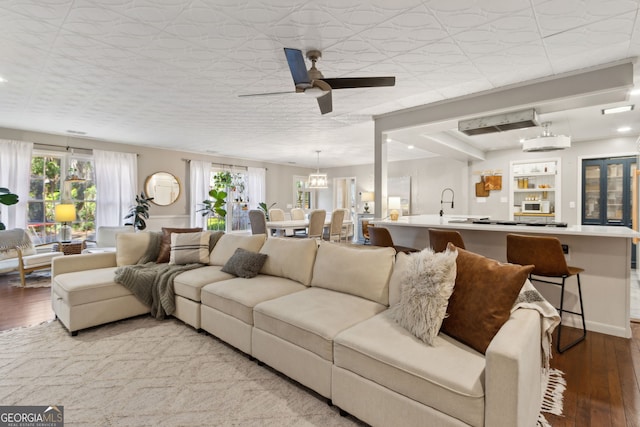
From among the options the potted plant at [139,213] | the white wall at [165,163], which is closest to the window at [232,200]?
the white wall at [165,163]

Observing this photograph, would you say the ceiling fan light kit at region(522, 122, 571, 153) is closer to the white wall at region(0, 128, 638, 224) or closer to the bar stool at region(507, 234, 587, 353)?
the bar stool at region(507, 234, 587, 353)

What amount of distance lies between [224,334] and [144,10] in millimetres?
2379

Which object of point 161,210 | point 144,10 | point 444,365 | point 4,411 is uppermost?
point 144,10

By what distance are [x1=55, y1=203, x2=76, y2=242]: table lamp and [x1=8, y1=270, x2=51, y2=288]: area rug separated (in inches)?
25.0

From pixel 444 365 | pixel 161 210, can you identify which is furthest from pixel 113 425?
pixel 161 210

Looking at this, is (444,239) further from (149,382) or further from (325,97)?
(149,382)

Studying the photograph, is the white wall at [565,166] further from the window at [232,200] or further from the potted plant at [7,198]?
the potted plant at [7,198]

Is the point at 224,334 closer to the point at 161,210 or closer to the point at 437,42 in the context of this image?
the point at 437,42

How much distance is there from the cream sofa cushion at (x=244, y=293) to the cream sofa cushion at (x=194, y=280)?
114 mm

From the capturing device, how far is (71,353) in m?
2.43

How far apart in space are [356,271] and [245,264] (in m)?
1.15

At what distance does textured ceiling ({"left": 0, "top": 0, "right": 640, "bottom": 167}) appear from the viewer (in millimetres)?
1998

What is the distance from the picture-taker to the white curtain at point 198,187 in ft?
23.5

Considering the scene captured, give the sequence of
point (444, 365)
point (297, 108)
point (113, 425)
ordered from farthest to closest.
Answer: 1. point (297, 108)
2. point (113, 425)
3. point (444, 365)
